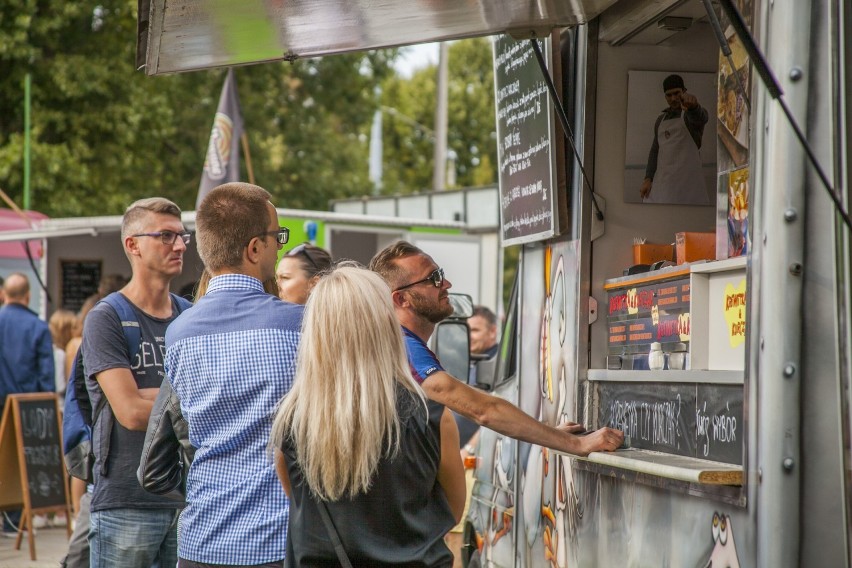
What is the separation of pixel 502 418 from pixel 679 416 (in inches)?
23.7

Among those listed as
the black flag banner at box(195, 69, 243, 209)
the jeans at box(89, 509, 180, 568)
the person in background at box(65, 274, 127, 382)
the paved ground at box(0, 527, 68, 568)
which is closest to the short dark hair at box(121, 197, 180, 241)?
the jeans at box(89, 509, 180, 568)

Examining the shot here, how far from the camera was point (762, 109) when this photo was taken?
300cm

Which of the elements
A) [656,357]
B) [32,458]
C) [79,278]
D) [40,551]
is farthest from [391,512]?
[79,278]

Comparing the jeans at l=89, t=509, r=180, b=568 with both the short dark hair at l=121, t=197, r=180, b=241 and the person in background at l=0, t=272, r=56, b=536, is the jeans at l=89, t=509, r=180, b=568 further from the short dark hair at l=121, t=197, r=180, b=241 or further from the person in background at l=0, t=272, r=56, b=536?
the person in background at l=0, t=272, r=56, b=536

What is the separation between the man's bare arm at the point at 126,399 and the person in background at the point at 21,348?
7.00m

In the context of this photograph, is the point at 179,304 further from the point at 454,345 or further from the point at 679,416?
the point at 679,416

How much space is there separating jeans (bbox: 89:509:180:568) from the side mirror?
1.71 metres

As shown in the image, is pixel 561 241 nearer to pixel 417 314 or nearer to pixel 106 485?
pixel 417 314

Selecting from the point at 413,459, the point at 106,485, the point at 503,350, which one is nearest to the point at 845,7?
the point at 413,459

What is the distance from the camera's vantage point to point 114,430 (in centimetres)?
451

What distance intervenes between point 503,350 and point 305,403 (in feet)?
11.0

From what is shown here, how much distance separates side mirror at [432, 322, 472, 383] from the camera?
19.0 feet

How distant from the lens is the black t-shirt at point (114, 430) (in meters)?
4.47

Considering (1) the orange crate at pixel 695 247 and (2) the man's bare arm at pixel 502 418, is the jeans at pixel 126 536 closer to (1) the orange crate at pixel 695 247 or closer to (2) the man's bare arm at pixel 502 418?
(2) the man's bare arm at pixel 502 418
